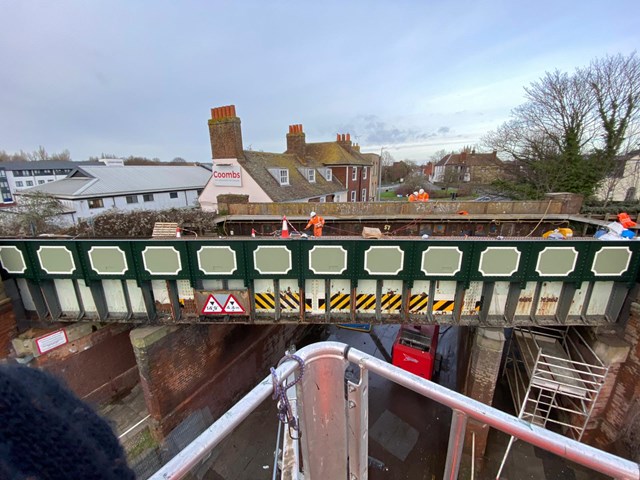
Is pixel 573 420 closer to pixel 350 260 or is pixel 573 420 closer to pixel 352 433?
pixel 350 260

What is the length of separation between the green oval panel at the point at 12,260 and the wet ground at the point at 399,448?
4.91 meters

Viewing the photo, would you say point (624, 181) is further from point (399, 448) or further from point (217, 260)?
point (217, 260)

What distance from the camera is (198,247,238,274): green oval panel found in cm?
709

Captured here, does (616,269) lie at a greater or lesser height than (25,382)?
lesser

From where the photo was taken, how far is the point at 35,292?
7625 mm

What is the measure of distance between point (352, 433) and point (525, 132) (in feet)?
89.7

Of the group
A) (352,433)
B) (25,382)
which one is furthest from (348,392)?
(25,382)

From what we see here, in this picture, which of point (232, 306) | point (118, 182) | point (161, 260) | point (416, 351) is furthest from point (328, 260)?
point (118, 182)

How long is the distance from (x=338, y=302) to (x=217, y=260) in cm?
317

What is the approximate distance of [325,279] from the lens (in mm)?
7305

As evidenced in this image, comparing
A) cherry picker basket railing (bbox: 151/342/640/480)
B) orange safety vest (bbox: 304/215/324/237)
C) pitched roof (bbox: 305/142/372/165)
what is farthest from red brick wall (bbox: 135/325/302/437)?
pitched roof (bbox: 305/142/372/165)

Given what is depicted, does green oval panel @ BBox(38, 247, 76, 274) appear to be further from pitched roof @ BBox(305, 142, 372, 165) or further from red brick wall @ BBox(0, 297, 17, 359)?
pitched roof @ BBox(305, 142, 372, 165)

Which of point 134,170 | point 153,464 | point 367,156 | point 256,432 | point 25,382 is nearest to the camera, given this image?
point 25,382

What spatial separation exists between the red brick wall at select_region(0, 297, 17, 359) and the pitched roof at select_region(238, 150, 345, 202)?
1487 cm
